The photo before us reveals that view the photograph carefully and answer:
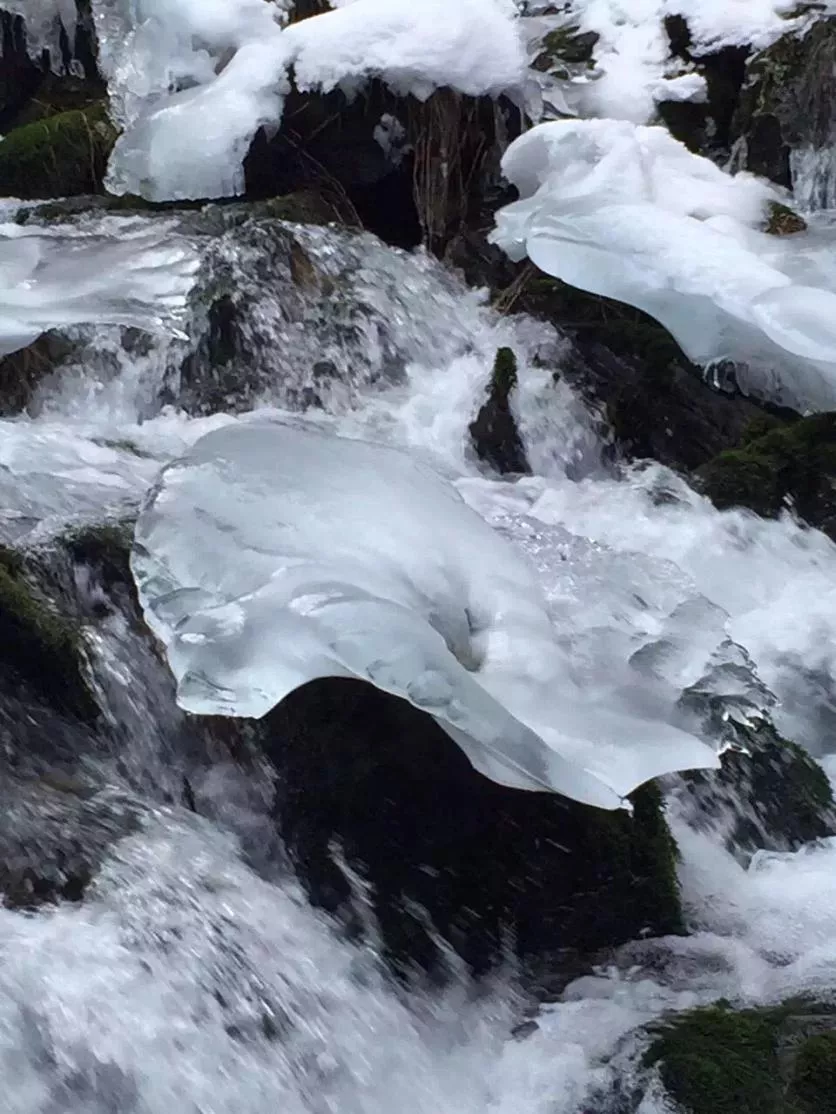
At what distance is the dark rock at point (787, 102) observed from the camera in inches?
185

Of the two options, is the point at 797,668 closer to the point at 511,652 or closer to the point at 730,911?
the point at 730,911

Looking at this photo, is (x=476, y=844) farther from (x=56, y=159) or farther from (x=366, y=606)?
(x=56, y=159)

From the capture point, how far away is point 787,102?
4.82 m

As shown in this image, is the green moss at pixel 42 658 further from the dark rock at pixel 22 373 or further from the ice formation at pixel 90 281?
the dark rock at pixel 22 373

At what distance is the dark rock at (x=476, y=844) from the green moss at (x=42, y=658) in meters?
0.43

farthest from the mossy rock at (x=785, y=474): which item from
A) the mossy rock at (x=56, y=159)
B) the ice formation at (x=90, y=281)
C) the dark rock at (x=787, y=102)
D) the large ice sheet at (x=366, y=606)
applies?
the mossy rock at (x=56, y=159)

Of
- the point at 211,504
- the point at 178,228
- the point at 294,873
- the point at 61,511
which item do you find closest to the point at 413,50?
the point at 178,228

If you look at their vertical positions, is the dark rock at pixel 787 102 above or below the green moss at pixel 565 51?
below

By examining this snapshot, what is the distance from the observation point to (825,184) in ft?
15.3

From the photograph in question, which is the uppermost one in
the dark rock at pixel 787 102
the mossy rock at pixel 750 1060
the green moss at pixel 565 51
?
the green moss at pixel 565 51

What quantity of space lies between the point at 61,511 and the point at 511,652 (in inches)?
53.6

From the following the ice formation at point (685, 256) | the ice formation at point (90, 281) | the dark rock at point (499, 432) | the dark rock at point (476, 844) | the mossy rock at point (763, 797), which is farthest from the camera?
the dark rock at point (499, 432)

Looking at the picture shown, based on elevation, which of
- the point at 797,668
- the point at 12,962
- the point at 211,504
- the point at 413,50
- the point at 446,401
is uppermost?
the point at 413,50

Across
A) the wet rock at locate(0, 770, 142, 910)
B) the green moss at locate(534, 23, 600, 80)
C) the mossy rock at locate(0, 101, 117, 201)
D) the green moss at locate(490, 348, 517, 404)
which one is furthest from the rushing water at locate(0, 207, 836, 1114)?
the green moss at locate(534, 23, 600, 80)
